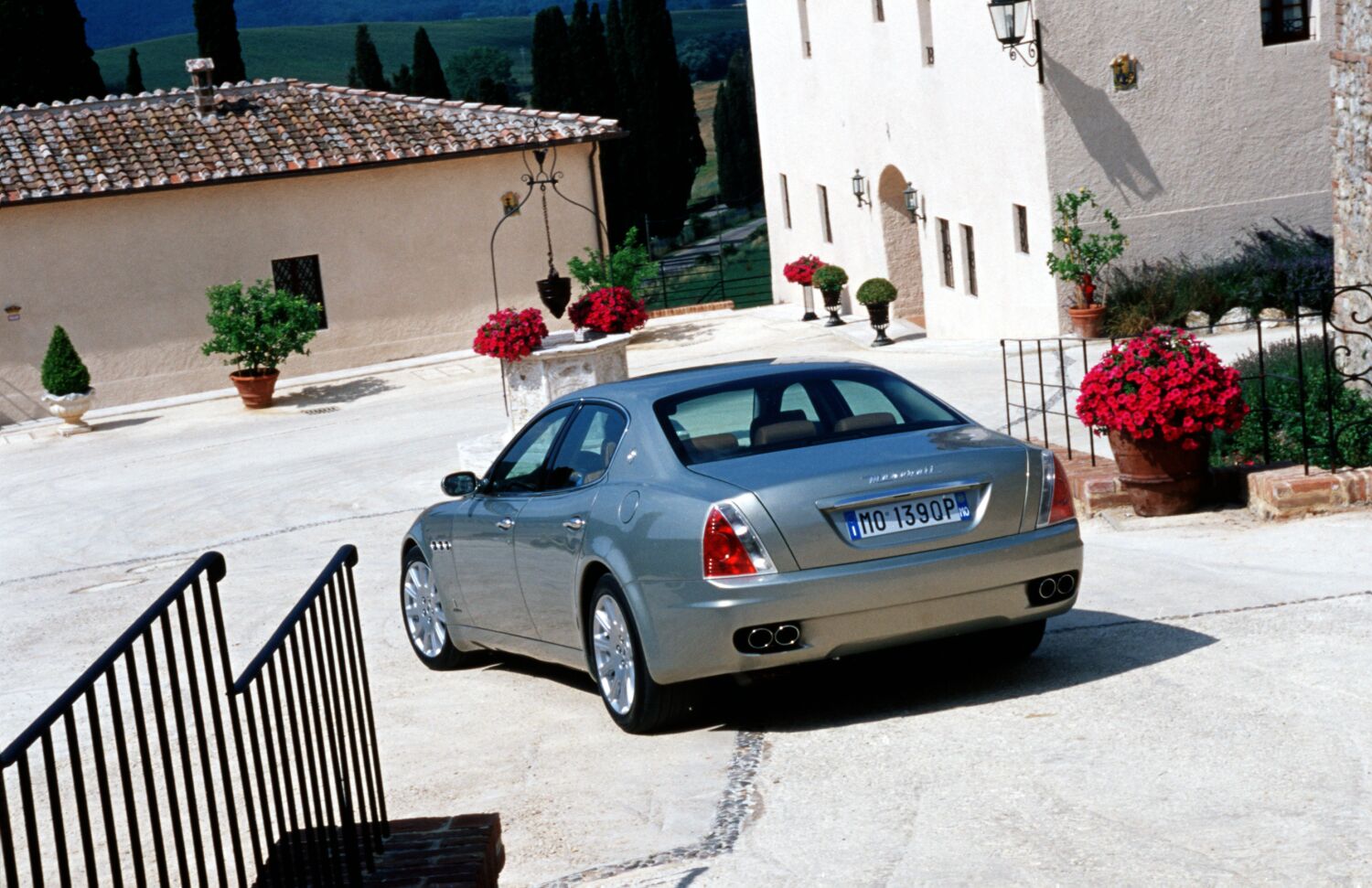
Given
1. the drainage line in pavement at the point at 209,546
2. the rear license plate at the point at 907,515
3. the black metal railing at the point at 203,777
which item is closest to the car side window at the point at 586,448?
the rear license plate at the point at 907,515

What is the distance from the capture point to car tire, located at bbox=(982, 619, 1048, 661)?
7609 mm

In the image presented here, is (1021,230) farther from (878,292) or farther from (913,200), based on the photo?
(913,200)

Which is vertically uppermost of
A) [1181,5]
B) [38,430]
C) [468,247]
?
[1181,5]

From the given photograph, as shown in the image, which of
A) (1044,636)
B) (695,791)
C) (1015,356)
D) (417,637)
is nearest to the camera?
(695,791)

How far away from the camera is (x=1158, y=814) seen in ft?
17.8

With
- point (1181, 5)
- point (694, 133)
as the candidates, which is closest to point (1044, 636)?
point (1181, 5)

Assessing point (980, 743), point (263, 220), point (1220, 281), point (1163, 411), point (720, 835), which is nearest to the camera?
point (720, 835)

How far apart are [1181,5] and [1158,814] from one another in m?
20.0

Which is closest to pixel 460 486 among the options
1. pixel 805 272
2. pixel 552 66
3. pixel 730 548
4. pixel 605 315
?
pixel 730 548

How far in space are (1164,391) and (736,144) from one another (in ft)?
221

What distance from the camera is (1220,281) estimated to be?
23.1 metres

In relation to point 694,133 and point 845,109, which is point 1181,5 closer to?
point 845,109

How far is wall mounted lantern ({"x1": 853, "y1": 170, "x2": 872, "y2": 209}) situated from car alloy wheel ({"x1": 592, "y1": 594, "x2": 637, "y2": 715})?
25.0 meters

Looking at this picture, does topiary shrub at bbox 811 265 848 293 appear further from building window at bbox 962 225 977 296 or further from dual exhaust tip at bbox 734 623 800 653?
dual exhaust tip at bbox 734 623 800 653
